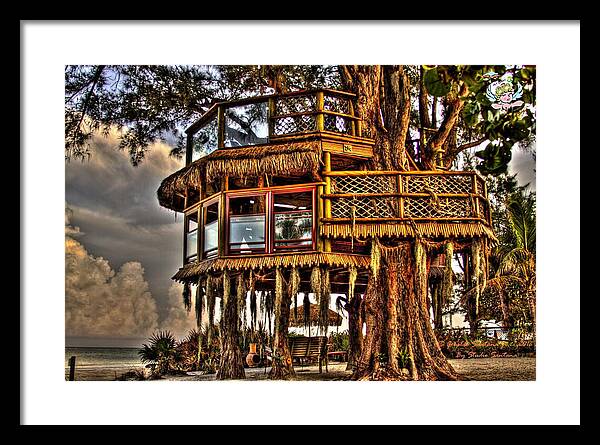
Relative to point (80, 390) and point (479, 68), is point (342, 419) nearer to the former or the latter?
point (80, 390)

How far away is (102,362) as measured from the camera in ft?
36.8

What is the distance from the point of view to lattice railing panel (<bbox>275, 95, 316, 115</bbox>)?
11.9 meters

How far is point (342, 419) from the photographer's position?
9.61 m

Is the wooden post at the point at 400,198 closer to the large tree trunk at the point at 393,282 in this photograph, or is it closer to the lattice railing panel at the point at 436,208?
the lattice railing panel at the point at 436,208

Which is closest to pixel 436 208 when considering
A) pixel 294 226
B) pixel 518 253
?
pixel 294 226

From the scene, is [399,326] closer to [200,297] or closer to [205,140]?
[200,297]

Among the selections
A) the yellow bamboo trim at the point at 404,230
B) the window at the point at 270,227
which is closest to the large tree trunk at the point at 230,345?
the window at the point at 270,227

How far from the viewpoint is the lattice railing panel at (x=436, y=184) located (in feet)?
35.7

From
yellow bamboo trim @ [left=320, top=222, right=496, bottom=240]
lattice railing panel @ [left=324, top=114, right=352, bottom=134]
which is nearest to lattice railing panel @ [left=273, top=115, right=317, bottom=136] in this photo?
lattice railing panel @ [left=324, top=114, right=352, bottom=134]

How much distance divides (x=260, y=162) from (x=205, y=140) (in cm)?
140

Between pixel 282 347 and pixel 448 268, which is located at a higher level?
pixel 448 268

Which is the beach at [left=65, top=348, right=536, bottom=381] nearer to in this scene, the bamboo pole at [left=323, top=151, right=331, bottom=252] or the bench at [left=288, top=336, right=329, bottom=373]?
the bench at [left=288, top=336, right=329, bottom=373]
